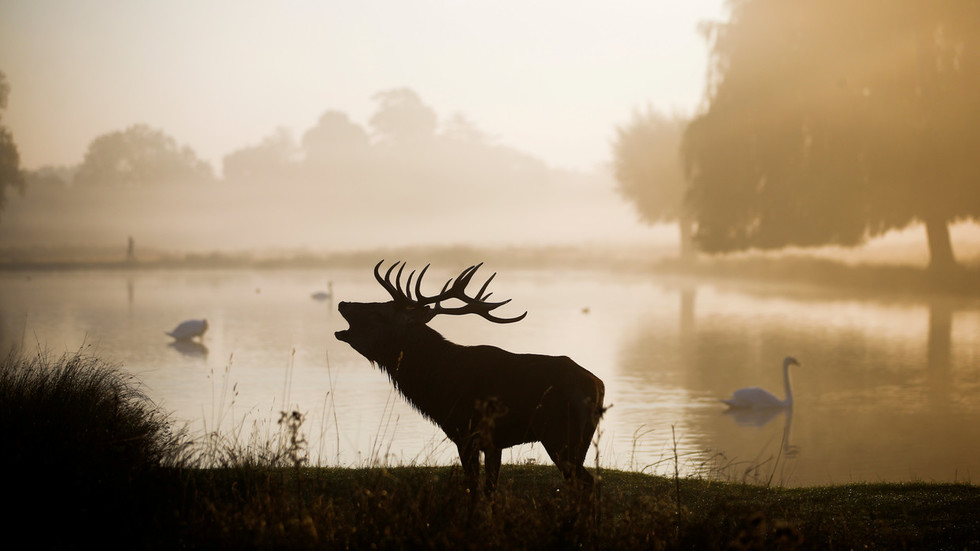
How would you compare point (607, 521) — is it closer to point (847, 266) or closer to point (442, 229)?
point (847, 266)

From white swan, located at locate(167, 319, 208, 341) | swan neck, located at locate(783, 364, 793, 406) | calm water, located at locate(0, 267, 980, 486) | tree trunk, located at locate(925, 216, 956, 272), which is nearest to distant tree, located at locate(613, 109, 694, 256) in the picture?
calm water, located at locate(0, 267, 980, 486)

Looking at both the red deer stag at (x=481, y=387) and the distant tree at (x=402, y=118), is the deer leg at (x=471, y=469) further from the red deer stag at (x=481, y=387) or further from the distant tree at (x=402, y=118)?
the distant tree at (x=402, y=118)

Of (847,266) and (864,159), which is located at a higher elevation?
(864,159)

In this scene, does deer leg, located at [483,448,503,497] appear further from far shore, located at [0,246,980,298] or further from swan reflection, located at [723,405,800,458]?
far shore, located at [0,246,980,298]

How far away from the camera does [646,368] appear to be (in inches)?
639

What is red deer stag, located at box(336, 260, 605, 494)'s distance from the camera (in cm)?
583

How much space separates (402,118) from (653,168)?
48.9 meters

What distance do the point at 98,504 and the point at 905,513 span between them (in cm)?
515

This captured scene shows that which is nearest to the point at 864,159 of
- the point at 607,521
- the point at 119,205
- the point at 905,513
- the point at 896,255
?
the point at 896,255

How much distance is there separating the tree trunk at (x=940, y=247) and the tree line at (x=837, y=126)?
1.5 inches

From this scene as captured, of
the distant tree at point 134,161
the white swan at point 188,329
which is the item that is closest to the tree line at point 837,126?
the white swan at point 188,329

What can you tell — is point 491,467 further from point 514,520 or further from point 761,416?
point 761,416

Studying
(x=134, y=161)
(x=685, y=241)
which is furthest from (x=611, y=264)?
(x=134, y=161)

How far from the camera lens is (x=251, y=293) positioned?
108ft
